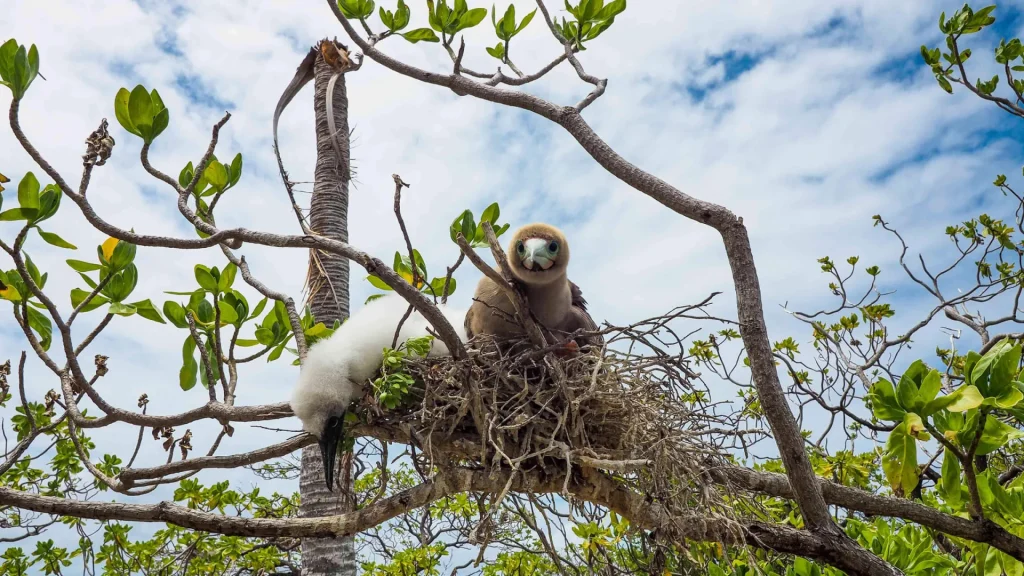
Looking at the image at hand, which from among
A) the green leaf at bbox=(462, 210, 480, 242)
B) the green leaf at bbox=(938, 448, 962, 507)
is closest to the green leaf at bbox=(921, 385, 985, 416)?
the green leaf at bbox=(938, 448, 962, 507)

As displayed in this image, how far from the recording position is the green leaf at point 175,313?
303 cm

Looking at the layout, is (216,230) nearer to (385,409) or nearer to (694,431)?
(385,409)

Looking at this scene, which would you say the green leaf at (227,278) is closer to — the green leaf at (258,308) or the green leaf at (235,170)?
the green leaf at (258,308)

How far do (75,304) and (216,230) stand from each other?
947 mm

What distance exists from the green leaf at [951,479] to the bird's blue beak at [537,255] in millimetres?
1566

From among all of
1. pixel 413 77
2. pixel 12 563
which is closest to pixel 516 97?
pixel 413 77

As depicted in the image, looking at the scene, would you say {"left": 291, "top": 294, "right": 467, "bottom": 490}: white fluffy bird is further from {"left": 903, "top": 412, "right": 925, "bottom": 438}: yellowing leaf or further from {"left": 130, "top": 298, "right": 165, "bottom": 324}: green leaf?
{"left": 903, "top": 412, "right": 925, "bottom": 438}: yellowing leaf

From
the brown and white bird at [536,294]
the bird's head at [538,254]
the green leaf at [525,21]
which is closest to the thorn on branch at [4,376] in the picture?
the brown and white bird at [536,294]

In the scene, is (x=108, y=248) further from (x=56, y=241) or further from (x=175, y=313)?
(x=175, y=313)

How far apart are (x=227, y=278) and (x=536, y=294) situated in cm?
131

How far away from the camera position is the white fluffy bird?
265cm

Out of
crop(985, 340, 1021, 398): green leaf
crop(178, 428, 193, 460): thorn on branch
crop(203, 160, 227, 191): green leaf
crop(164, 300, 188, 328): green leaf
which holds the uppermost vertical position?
crop(203, 160, 227, 191): green leaf

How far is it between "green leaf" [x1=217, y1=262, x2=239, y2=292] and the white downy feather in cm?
53

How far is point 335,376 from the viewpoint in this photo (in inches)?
105
